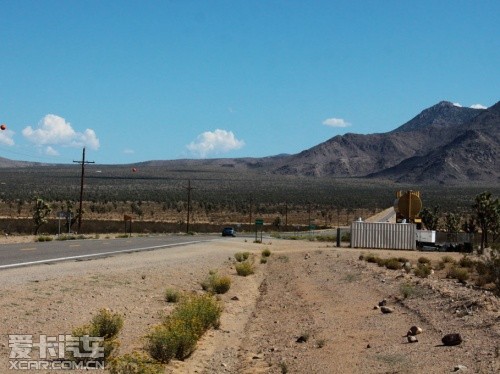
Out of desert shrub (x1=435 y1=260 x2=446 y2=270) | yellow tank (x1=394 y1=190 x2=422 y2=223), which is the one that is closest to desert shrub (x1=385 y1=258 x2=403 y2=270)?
desert shrub (x1=435 y1=260 x2=446 y2=270)

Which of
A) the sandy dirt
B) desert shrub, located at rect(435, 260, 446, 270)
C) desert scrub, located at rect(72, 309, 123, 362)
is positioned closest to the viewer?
desert scrub, located at rect(72, 309, 123, 362)

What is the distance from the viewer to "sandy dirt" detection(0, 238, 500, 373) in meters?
14.5

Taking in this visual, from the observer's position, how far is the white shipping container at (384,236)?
172ft

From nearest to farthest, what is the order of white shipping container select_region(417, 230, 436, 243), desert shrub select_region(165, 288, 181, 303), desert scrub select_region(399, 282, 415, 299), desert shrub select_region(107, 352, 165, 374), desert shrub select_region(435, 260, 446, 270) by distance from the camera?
desert shrub select_region(107, 352, 165, 374) < desert shrub select_region(165, 288, 181, 303) < desert scrub select_region(399, 282, 415, 299) < desert shrub select_region(435, 260, 446, 270) < white shipping container select_region(417, 230, 436, 243)

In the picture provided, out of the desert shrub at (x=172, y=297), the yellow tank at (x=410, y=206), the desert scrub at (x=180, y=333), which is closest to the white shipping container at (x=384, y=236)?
the yellow tank at (x=410, y=206)

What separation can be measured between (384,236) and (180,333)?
39.5m

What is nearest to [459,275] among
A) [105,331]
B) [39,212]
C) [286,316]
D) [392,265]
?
[392,265]

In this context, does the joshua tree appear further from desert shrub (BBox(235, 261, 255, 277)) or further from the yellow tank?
desert shrub (BBox(235, 261, 255, 277))

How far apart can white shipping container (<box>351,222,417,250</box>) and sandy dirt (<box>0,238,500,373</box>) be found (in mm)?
21171

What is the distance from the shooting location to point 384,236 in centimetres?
5244

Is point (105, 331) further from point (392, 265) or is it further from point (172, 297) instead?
point (392, 265)

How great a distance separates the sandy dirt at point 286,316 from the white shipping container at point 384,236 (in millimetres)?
21171

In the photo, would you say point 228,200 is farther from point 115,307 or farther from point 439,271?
point 115,307

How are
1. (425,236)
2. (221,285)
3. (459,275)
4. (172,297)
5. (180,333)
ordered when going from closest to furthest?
(180,333) → (172,297) → (221,285) → (459,275) → (425,236)
